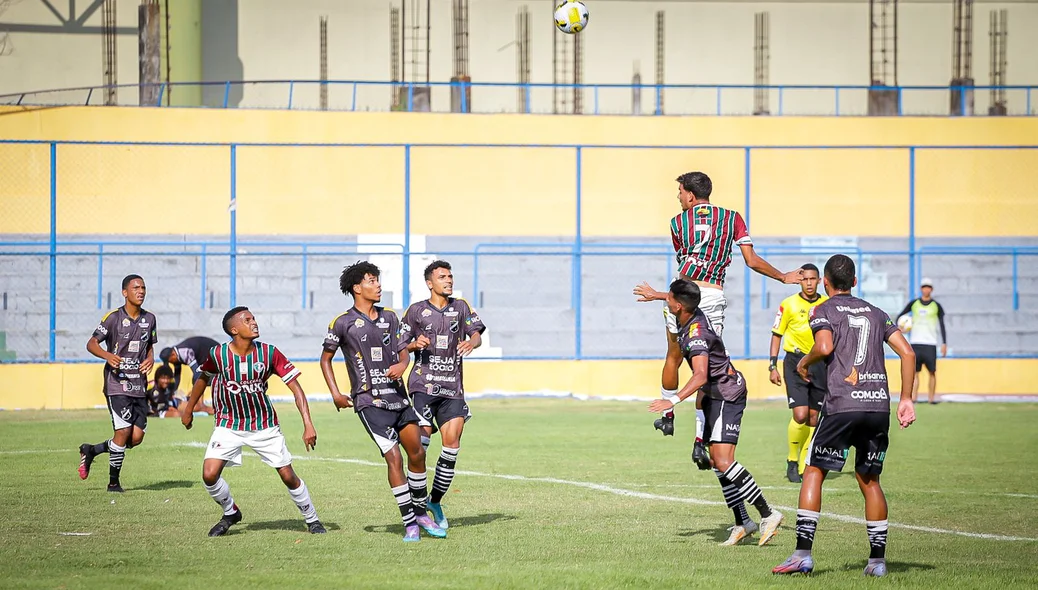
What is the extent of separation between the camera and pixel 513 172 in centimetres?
3053

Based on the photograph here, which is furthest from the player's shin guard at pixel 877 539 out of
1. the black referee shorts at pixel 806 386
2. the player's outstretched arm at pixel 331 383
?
the black referee shorts at pixel 806 386

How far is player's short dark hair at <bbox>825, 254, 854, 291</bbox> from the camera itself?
→ 23.7 ft

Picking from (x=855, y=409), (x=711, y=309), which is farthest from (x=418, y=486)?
(x=855, y=409)

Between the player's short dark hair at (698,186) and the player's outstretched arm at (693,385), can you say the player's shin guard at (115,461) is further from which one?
the player's short dark hair at (698,186)

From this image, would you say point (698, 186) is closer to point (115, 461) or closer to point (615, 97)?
point (115, 461)

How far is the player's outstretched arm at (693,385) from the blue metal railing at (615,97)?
23.6 m

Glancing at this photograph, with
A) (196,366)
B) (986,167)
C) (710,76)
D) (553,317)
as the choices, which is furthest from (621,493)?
(710,76)

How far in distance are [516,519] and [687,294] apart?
7.58 feet

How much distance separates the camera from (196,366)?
18.8 metres

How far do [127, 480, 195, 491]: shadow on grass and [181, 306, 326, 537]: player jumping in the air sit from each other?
8.39 ft

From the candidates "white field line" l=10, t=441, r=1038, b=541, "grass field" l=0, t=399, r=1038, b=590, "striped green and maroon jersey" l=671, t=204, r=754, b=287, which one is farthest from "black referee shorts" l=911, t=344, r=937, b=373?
"striped green and maroon jersey" l=671, t=204, r=754, b=287

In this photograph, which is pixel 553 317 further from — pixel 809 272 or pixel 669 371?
pixel 669 371

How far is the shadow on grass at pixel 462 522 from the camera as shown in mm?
8750

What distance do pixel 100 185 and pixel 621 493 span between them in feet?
71.0
